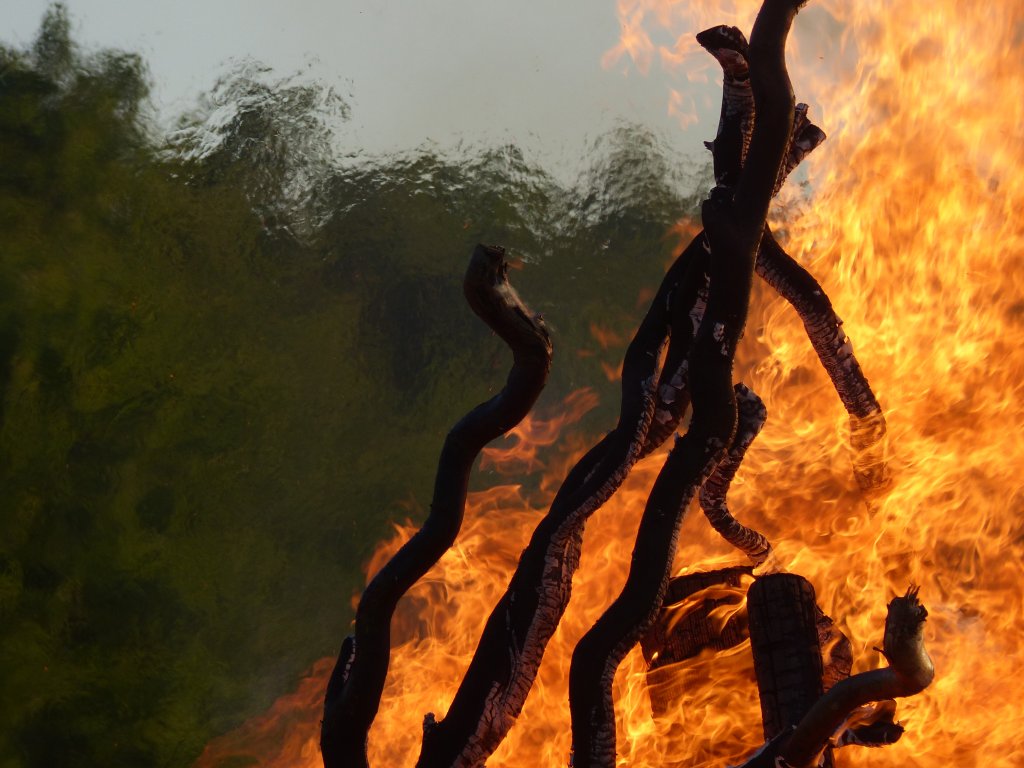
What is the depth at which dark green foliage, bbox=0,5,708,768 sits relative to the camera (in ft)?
37.1

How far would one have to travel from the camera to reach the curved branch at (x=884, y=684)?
10.7 ft

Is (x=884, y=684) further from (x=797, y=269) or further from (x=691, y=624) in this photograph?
(x=797, y=269)

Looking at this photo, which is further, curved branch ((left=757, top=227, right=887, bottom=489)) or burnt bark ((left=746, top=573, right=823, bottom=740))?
curved branch ((left=757, top=227, right=887, bottom=489))

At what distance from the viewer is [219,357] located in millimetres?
13227

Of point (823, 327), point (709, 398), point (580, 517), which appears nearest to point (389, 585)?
point (580, 517)

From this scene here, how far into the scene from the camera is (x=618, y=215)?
50.7 ft

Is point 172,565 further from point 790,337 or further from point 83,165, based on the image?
point 790,337

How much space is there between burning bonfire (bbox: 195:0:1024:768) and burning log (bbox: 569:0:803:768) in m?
0.01

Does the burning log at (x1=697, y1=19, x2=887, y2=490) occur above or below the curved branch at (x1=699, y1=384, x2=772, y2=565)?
above

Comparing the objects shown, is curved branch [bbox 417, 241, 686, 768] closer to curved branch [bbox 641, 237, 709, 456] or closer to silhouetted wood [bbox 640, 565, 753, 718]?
curved branch [bbox 641, 237, 709, 456]

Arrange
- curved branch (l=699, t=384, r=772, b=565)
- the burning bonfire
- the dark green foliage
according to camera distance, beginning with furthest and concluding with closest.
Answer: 1. the dark green foliage
2. curved branch (l=699, t=384, r=772, b=565)
3. the burning bonfire

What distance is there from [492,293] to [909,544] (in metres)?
3.94

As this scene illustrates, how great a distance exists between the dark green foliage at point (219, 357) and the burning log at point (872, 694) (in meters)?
9.20

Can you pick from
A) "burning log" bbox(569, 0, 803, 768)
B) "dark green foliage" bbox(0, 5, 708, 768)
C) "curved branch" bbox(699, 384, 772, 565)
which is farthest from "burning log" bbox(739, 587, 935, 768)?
"dark green foliage" bbox(0, 5, 708, 768)
